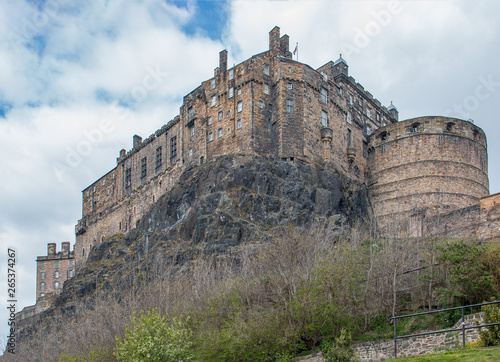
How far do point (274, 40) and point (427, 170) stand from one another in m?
17.0

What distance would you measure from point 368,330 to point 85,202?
174 feet

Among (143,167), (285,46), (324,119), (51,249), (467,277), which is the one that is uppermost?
(285,46)

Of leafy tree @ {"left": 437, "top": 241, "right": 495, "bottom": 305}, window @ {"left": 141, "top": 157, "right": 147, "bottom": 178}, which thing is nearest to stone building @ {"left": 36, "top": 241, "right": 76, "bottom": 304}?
window @ {"left": 141, "top": 157, "right": 147, "bottom": 178}

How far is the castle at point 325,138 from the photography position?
5106cm

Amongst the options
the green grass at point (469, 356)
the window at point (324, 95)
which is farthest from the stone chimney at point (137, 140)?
the green grass at point (469, 356)

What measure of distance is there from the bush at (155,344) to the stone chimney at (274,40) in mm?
31474

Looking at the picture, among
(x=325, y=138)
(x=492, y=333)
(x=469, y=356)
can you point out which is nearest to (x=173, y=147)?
(x=325, y=138)

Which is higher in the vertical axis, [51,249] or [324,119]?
[324,119]

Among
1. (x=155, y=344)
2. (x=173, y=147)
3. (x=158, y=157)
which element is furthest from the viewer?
(x=158, y=157)

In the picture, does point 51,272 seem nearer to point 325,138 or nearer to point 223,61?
point 223,61

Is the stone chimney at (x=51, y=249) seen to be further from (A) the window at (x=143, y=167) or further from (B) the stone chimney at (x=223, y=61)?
(B) the stone chimney at (x=223, y=61)

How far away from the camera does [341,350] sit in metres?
25.5

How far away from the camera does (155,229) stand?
5066 centimetres

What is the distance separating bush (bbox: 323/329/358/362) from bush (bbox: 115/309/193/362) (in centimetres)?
597
